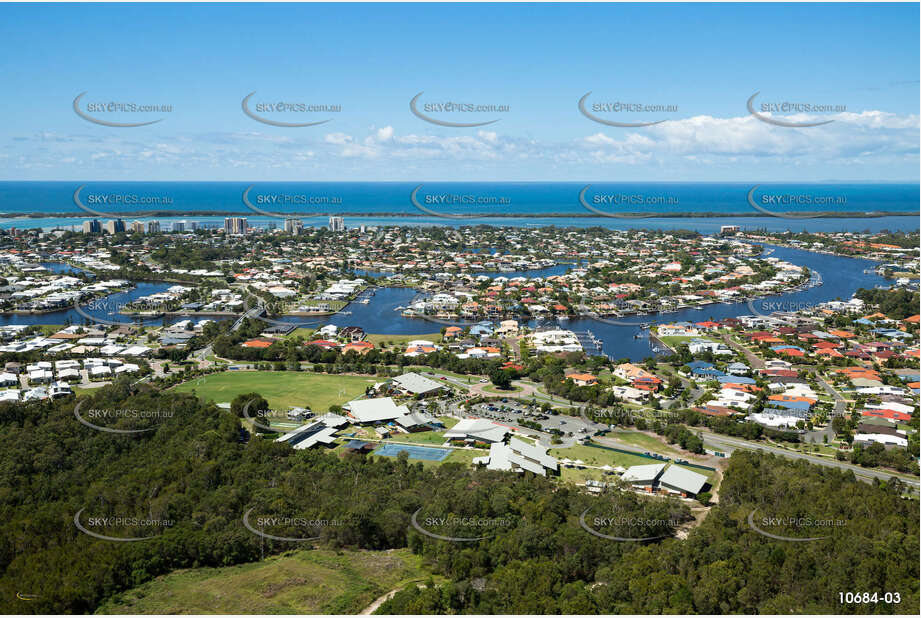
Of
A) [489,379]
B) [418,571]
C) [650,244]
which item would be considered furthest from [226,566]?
[650,244]

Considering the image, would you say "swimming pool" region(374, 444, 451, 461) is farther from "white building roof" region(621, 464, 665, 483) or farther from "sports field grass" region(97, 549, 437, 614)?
"sports field grass" region(97, 549, 437, 614)

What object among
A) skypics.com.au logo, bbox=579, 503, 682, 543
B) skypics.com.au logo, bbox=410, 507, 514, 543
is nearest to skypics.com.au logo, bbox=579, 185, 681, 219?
skypics.com.au logo, bbox=579, 503, 682, 543

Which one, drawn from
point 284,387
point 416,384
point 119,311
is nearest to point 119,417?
point 284,387

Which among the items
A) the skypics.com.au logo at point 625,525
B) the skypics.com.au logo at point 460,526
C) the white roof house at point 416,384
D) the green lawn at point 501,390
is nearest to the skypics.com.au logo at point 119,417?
the white roof house at point 416,384

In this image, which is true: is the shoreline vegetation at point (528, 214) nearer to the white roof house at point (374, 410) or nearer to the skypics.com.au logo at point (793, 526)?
the white roof house at point (374, 410)

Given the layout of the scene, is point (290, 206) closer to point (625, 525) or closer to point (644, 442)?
point (644, 442)
